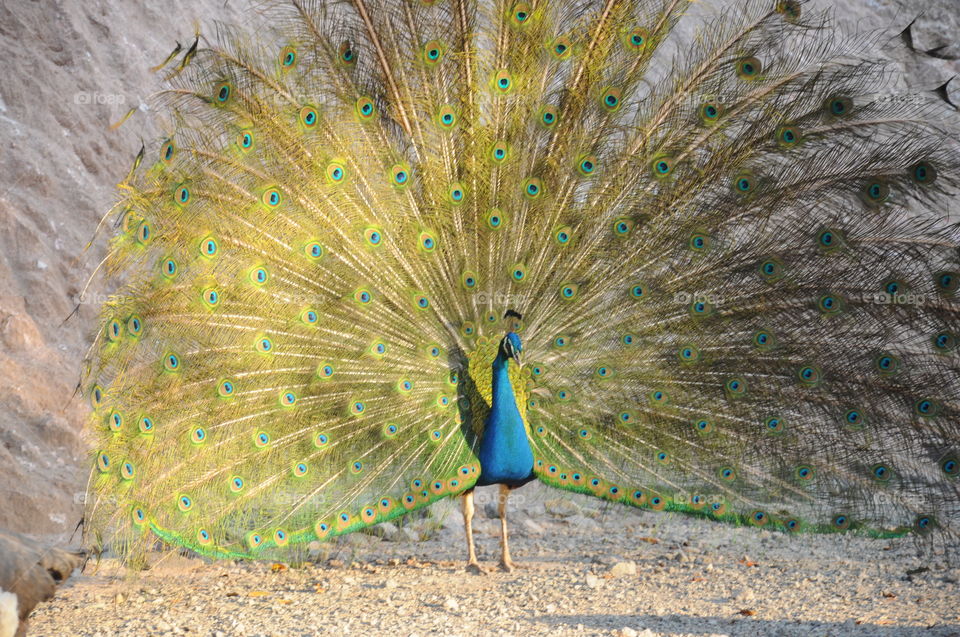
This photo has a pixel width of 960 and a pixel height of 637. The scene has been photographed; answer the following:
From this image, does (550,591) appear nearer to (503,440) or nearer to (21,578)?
(503,440)

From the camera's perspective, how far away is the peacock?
16.5 ft

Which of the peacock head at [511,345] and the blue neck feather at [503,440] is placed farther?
the blue neck feather at [503,440]

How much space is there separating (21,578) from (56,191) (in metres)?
5.43

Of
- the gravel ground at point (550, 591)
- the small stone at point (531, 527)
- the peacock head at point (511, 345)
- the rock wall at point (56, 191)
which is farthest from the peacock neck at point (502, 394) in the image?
the rock wall at point (56, 191)

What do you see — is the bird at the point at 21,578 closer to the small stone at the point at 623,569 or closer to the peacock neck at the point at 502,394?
the peacock neck at the point at 502,394

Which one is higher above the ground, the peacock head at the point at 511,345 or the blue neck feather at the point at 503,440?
the peacock head at the point at 511,345

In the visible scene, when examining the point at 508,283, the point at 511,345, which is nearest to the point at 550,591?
the point at 511,345

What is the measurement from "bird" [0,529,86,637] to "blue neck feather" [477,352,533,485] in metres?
2.36

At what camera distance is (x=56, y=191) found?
8945 millimetres

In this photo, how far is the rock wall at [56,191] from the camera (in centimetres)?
749

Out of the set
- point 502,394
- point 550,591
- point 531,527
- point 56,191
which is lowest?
point 550,591

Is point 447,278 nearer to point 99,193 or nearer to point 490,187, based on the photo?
point 490,187

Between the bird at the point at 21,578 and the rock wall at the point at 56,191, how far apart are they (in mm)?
1853

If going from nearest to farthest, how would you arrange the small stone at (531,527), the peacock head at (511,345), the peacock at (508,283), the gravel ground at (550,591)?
the gravel ground at (550,591), the peacock at (508,283), the peacock head at (511,345), the small stone at (531,527)
